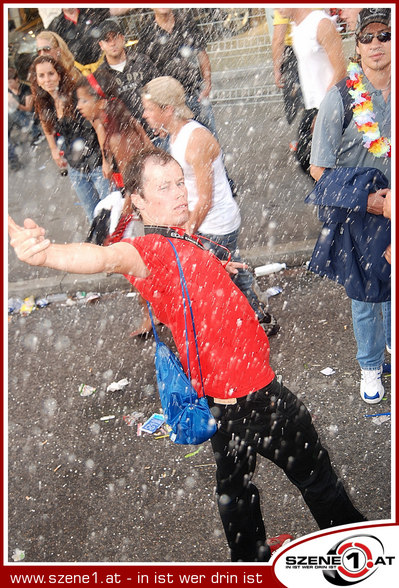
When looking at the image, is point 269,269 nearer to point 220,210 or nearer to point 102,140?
point 220,210

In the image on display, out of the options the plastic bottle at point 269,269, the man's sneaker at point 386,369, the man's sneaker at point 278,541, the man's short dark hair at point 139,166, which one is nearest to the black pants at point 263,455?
the man's sneaker at point 278,541

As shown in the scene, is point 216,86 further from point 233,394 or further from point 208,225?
point 233,394

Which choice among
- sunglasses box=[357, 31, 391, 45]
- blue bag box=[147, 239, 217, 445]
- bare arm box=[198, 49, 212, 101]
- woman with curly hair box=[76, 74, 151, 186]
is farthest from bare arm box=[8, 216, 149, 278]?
bare arm box=[198, 49, 212, 101]

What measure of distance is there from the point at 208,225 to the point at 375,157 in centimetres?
121

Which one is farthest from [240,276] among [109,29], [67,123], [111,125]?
[109,29]

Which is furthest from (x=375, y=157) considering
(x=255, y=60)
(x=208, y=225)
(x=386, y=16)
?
(x=255, y=60)

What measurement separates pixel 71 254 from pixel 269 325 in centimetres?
277

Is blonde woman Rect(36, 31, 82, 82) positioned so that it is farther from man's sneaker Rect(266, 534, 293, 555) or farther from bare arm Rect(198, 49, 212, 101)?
man's sneaker Rect(266, 534, 293, 555)

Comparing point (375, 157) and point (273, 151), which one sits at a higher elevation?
point (375, 157)

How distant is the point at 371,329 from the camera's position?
3465 mm

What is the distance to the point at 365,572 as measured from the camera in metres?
2.36

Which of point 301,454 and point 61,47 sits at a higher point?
point 61,47

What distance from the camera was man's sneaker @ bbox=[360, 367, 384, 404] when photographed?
362 centimetres

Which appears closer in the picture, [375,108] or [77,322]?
[375,108]
